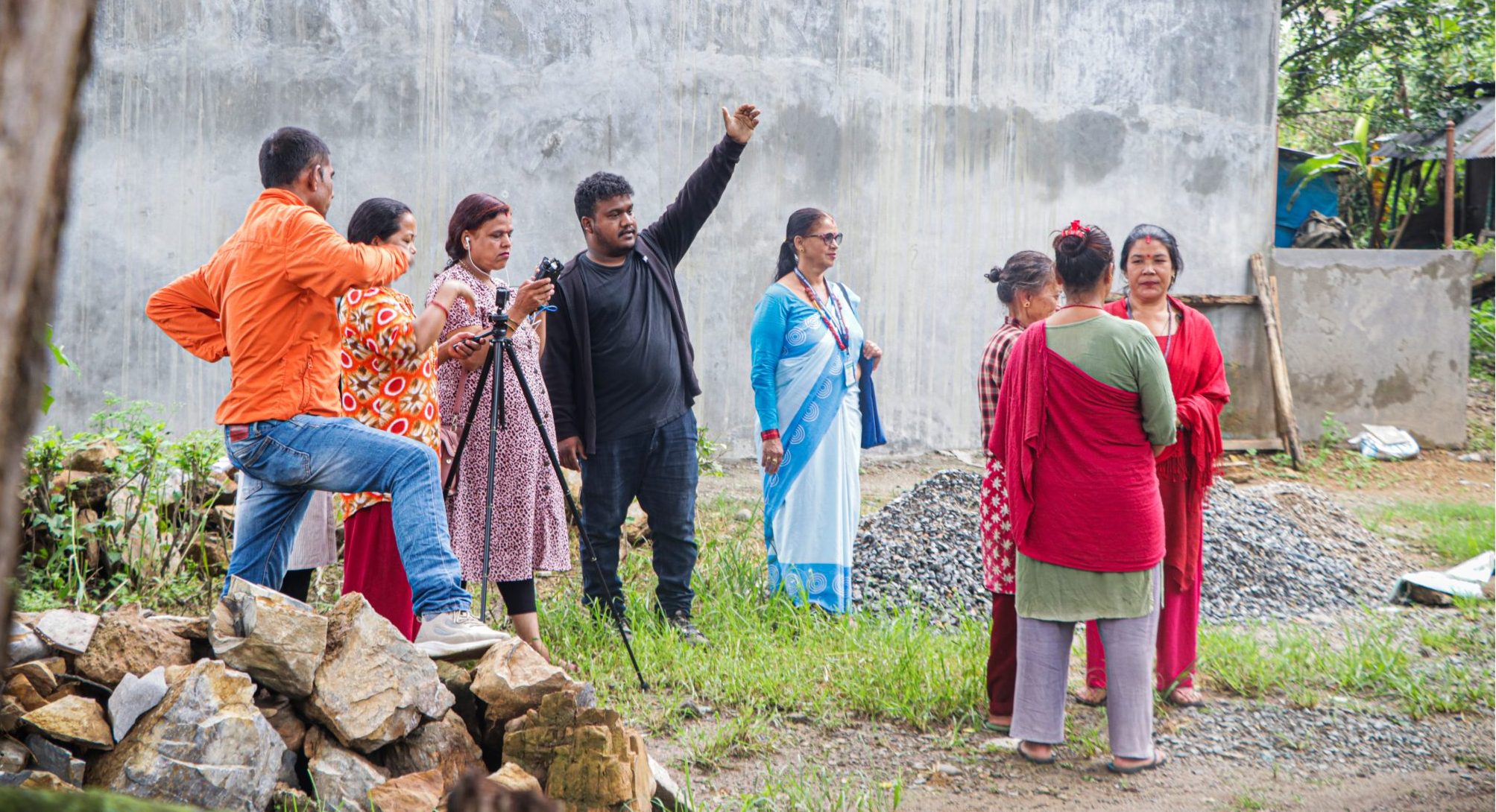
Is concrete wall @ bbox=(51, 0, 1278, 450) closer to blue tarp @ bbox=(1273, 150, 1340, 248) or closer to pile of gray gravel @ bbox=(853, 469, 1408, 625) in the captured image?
pile of gray gravel @ bbox=(853, 469, 1408, 625)

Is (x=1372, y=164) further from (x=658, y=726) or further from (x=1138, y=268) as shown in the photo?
(x=658, y=726)

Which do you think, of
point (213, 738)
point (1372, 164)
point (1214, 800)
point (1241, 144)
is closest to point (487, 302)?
point (213, 738)

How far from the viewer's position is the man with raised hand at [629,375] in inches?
192

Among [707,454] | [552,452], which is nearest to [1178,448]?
[552,452]

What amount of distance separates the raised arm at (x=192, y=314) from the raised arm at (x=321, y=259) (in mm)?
485

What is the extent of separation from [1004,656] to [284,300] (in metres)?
2.59

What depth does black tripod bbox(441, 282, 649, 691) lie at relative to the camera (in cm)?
412

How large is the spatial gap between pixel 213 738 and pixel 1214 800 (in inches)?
108

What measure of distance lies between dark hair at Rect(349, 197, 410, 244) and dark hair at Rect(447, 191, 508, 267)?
0.22 meters

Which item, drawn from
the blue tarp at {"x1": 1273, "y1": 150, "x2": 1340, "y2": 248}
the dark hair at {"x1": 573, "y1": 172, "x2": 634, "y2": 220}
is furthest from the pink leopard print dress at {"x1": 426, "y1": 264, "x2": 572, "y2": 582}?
the blue tarp at {"x1": 1273, "y1": 150, "x2": 1340, "y2": 248}

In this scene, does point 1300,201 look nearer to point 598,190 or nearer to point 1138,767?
point 598,190

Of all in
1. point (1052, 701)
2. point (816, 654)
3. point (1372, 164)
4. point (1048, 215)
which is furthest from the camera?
point (1372, 164)

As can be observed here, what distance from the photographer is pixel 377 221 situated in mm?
4227

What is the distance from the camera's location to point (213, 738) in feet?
9.71
